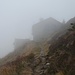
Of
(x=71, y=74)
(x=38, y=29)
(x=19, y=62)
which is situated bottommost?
(x=71, y=74)

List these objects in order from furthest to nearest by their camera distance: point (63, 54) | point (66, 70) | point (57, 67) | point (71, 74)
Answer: point (63, 54) < point (57, 67) < point (66, 70) < point (71, 74)

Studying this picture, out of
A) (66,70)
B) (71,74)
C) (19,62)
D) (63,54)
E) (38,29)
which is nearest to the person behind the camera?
(71,74)

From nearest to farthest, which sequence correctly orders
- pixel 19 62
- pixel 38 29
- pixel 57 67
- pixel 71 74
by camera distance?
pixel 71 74, pixel 57 67, pixel 19 62, pixel 38 29

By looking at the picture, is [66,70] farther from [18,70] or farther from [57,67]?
[18,70]

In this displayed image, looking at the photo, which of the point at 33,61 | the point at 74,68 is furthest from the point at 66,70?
the point at 33,61

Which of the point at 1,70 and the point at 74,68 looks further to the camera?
the point at 1,70

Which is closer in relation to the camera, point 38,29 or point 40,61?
point 40,61

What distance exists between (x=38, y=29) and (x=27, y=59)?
62.3m

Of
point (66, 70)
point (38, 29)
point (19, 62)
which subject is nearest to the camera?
point (66, 70)

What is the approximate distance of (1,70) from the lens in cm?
2220

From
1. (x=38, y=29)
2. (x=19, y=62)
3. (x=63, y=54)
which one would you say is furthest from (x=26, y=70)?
(x=38, y=29)

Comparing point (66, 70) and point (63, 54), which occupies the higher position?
point (63, 54)

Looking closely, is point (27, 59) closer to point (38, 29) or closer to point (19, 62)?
point (19, 62)

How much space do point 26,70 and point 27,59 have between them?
335 cm
